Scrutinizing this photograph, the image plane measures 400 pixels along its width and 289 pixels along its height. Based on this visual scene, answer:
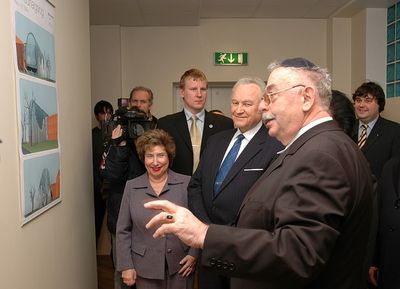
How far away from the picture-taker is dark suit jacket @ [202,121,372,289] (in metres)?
0.91

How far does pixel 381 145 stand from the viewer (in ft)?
9.78

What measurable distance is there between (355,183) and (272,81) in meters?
0.39

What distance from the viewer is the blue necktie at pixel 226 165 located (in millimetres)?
2006

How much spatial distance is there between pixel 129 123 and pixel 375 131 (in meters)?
1.96

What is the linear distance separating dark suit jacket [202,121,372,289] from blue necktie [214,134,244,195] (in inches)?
35.4

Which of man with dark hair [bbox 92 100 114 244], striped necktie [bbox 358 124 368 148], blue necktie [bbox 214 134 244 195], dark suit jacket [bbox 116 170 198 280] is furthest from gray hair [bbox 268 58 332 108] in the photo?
man with dark hair [bbox 92 100 114 244]

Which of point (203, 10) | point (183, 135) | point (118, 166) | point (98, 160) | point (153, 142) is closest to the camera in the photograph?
point (153, 142)

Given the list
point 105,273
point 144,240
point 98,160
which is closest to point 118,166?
point 144,240

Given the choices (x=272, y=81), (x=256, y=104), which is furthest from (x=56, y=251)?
(x=272, y=81)

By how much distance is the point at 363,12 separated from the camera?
445 centimetres

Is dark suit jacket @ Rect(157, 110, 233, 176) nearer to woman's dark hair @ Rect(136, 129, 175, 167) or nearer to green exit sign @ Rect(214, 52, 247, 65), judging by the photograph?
woman's dark hair @ Rect(136, 129, 175, 167)

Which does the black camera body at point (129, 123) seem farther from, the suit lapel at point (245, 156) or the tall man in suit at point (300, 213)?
the tall man in suit at point (300, 213)

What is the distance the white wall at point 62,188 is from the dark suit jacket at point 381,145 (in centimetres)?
206

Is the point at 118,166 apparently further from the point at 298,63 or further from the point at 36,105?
the point at 298,63
